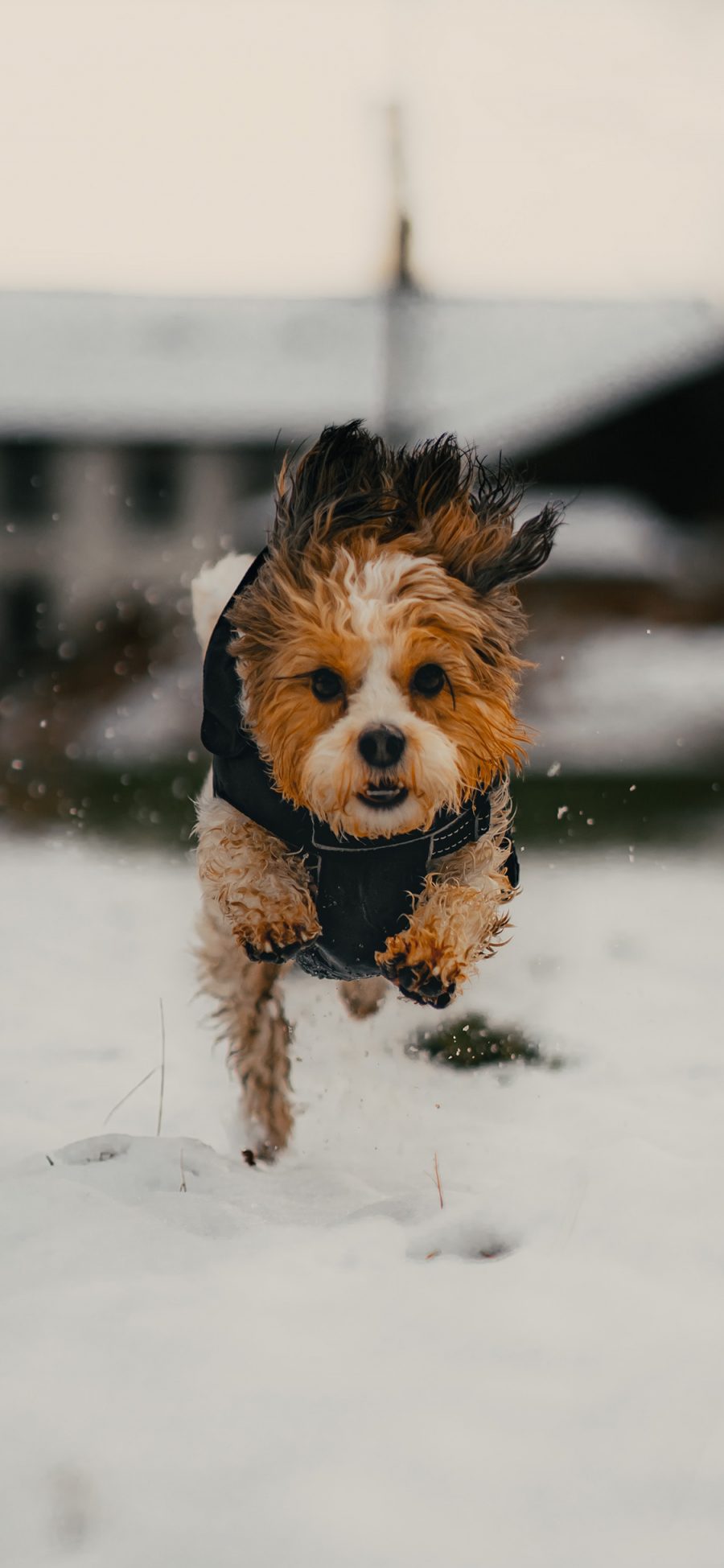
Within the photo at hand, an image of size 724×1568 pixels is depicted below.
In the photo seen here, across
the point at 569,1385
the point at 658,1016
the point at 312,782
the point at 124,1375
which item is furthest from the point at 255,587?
the point at 658,1016

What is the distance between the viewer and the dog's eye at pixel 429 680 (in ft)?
6.98

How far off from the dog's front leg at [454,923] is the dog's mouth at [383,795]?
32 centimetres

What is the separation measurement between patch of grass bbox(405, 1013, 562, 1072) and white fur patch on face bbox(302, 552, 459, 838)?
6.91 feet

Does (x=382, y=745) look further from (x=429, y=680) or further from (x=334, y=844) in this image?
(x=334, y=844)

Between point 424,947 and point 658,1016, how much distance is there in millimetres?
2656

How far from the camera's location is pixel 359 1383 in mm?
2006

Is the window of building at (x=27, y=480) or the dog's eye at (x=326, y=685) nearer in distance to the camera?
the dog's eye at (x=326, y=685)

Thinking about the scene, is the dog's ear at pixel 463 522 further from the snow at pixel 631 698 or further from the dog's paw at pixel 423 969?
the snow at pixel 631 698

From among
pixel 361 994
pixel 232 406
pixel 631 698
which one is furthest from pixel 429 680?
pixel 232 406

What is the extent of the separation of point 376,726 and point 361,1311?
1.21 metres

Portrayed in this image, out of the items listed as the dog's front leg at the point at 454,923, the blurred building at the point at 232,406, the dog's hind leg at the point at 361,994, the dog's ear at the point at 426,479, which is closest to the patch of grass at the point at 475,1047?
the dog's hind leg at the point at 361,994

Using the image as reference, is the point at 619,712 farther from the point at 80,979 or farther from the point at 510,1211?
the point at 510,1211

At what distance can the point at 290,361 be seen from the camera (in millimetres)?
11258

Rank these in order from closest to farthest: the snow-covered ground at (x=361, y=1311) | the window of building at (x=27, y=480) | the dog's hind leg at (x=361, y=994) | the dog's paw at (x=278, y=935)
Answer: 1. the snow-covered ground at (x=361, y=1311)
2. the dog's paw at (x=278, y=935)
3. the dog's hind leg at (x=361, y=994)
4. the window of building at (x=27, y=480)
